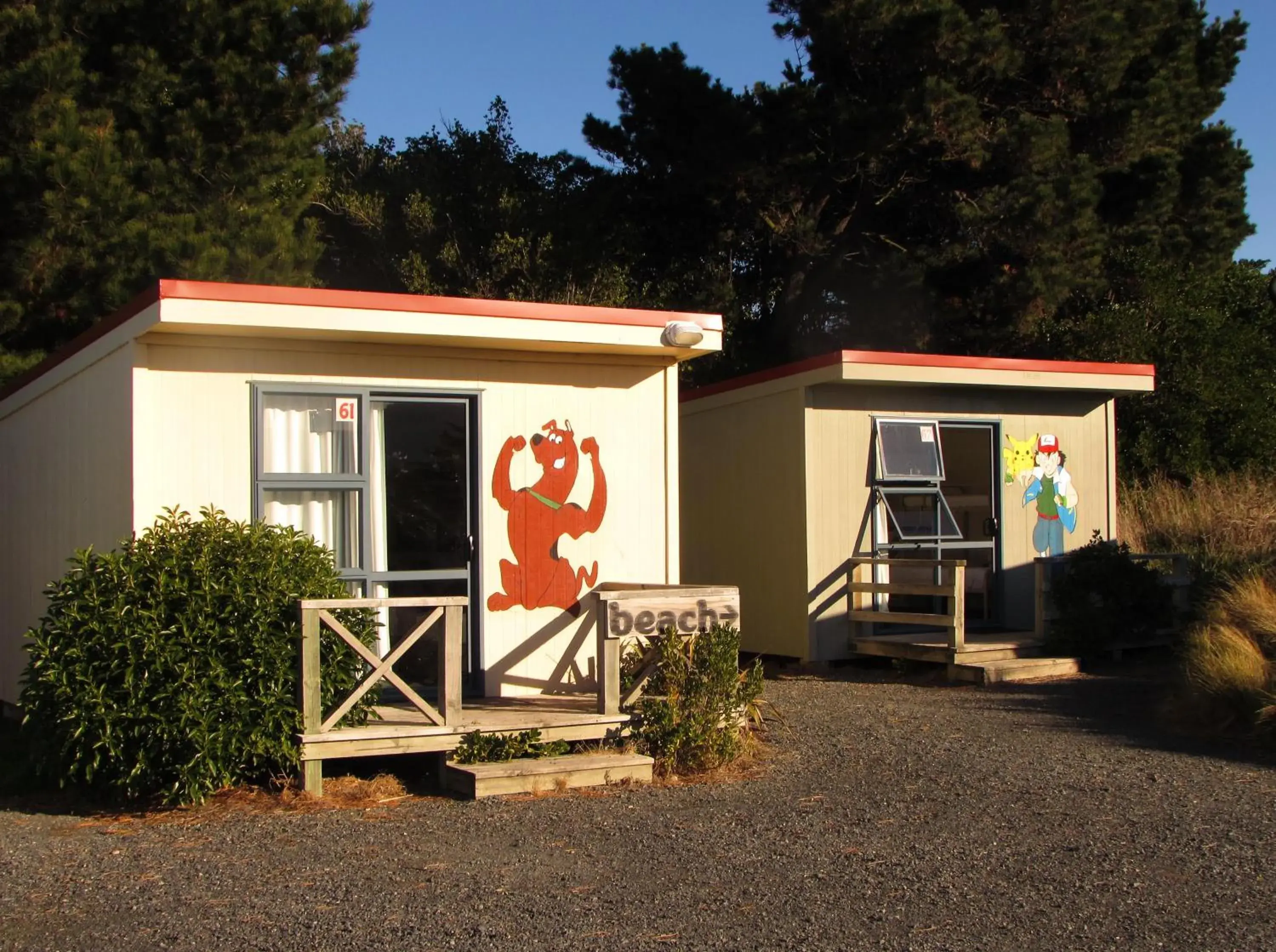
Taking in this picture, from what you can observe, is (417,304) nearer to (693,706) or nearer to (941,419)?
(693,706)

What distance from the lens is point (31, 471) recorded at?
1009 centimetres

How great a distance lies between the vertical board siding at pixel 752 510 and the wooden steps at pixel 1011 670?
151 cm

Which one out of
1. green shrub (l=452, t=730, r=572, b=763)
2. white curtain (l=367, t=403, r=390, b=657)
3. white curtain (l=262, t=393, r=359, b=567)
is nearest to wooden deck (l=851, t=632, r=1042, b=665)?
green shrub (l=452, t=730, r=572, b=763)

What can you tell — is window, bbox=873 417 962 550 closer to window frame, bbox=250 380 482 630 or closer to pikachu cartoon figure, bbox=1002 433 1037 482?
pikachu cartoon figure, bbox=1002 433 1037 482

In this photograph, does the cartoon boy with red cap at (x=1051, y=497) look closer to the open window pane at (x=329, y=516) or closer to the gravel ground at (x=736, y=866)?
the gravel ground at (x=736, y=866)

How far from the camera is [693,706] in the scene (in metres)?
7.46

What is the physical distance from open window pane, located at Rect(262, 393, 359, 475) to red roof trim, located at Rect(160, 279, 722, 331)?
670 millimetres

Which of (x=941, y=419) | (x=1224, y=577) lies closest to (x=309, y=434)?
(x=941, y=419)

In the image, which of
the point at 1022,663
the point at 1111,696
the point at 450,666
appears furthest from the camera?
the point at 1022,663

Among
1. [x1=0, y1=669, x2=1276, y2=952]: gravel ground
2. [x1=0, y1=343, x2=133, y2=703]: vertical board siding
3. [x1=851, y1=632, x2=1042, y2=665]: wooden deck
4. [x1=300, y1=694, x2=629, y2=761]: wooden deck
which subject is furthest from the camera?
[x1=851, y1=632, x2=1042, y2=665]: wooden deck

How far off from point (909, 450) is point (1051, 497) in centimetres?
173

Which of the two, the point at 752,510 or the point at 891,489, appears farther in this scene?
the point at 752,510

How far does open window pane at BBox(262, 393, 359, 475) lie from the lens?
26.1 feet

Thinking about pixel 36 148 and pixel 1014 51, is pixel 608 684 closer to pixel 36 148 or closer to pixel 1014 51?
pixel 36 148
